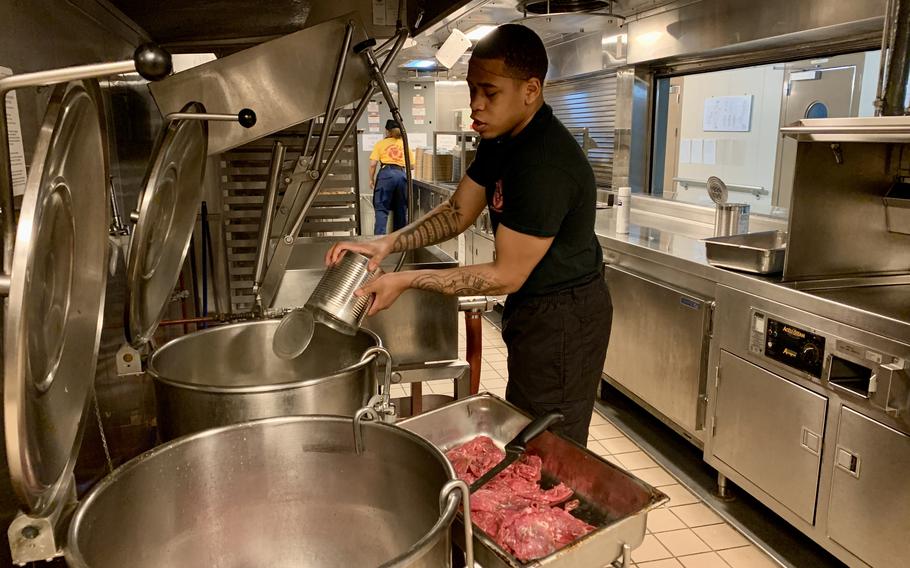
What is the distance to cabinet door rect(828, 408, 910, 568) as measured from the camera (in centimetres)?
189

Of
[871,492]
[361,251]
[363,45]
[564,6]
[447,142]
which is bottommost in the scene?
[871,492]

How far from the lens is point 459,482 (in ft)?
2.51

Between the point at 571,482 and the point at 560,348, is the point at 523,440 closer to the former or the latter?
the point at 571,482

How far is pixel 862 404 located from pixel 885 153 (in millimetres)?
1016

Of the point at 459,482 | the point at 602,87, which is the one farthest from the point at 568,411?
the point at 602,87

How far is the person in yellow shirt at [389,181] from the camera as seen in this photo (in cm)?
702

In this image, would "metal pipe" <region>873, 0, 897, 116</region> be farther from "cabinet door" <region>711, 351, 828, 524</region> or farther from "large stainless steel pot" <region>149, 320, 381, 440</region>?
"large stainless steel pot" <region>149, 320, 381, 440</region>

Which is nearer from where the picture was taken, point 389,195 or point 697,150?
point 697,150

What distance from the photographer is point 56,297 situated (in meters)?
0.75

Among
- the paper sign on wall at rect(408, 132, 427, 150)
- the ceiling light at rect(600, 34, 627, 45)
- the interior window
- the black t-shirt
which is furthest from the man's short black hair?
the paper sign on wall at rect(408, 132, 427, 150)

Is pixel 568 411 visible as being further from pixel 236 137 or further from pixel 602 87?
pixel 602 87

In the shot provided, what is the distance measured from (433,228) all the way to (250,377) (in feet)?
2.22

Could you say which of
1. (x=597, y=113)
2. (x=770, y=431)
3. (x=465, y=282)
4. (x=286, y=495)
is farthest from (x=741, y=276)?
(x=597, y=113)

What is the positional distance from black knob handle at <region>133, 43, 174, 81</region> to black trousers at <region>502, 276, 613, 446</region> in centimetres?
118
